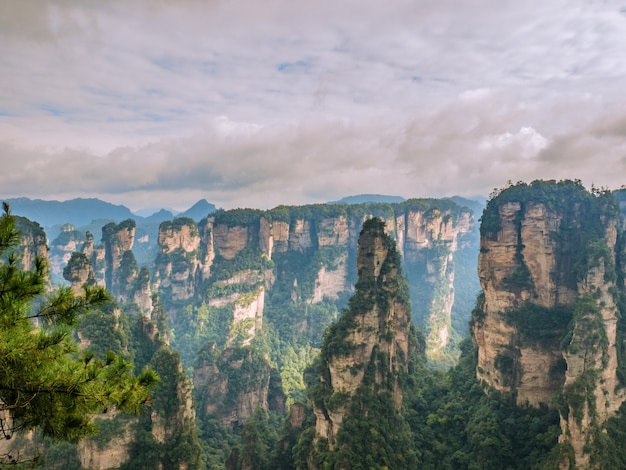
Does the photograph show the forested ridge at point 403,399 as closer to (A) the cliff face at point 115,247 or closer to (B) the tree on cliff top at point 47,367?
(B) the tree on cliff top at point 47,367

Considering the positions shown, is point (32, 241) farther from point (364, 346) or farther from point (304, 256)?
point (304, 256)

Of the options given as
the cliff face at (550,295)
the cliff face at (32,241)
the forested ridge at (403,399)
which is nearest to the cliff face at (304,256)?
the forested ridge at (403,399)

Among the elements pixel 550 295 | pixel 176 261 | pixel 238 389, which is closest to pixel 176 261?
pixel 176 261

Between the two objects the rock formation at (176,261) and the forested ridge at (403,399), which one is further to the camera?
the rock formation at (176,261)

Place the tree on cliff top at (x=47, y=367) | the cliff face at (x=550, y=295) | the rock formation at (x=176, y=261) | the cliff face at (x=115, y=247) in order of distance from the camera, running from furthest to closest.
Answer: the rock formation at (x=176, y=261) < the cliff face at (x=115, y=247) < the cliff face at (x=550, y=295) < the tree on cliff top at (x=47, y=367)

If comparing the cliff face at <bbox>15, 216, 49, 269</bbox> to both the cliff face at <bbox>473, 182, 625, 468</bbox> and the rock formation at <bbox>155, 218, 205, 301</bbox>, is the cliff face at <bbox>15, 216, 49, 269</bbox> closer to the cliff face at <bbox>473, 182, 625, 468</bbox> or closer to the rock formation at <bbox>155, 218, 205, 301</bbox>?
the rock formation at <bbox>155, 218, 205, 301</bbox>
